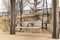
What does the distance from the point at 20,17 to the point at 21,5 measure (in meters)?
0.88

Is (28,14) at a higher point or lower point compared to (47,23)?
higher

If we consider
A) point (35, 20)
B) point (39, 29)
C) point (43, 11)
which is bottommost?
point (39, 29)

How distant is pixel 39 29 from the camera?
32.1ft

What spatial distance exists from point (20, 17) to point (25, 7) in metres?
0.83

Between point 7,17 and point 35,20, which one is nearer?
point 35,20

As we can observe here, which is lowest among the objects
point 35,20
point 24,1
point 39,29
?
point 39,29

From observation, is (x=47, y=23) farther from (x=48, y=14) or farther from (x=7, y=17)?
(x=7, y=17)

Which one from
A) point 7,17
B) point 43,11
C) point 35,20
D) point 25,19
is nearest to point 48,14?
point 43,11

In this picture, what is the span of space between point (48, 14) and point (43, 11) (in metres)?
0.41

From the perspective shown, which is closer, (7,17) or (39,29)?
(39,29)

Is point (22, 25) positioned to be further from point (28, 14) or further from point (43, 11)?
point (43, 11)

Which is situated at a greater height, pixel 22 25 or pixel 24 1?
pixel 24 1

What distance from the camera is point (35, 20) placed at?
9.91m

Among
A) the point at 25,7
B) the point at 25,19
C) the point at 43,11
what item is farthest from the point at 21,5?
the point at 43,11
